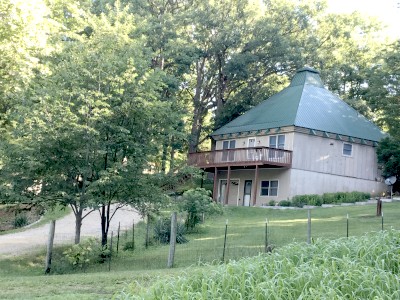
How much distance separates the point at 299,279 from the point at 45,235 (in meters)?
16.2

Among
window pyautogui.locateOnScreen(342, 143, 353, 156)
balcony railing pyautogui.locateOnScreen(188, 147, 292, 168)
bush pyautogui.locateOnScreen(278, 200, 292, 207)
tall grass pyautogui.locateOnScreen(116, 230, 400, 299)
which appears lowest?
tall grass pyautogui.locateOnScreen(116, 230, 400, 299)

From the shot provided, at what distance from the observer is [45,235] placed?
2022 cm

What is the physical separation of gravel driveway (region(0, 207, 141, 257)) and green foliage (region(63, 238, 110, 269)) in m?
1.47

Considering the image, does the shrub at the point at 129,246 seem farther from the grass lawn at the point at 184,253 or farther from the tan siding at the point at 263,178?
the tan siding at the point at 263,178

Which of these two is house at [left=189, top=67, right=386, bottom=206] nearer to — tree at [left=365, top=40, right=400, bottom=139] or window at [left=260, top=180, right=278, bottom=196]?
window at [left=260, top=180, right=278, bottom=196]

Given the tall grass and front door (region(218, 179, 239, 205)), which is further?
front door (region(218, 179, 239, 205))

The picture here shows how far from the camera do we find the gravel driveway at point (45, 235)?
16.8 meters

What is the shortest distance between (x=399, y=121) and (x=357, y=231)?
10.2 metres

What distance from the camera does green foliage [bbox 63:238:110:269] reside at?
12.8m

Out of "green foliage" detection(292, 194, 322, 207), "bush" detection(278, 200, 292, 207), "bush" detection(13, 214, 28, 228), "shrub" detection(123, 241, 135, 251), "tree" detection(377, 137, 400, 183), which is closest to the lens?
"shrub" detection(123, 241, 135, 251)

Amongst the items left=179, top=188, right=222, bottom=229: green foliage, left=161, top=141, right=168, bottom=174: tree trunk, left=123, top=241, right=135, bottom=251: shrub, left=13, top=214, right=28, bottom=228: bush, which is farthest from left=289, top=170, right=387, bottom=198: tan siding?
left=161, top=141, right=168, bottom=174: tree trunk

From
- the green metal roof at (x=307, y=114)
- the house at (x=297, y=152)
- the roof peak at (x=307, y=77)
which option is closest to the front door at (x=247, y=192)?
the house at (x=297, y=152)

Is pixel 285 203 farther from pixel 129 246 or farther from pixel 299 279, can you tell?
pixel 299 279

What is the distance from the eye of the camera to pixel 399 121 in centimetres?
2475
